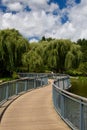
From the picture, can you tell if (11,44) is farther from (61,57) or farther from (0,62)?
(61,57)

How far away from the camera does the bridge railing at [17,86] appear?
663 inches

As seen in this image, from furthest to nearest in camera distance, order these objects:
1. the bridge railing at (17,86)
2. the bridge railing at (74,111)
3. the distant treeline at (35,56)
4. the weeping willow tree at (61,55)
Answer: the weeping willow tree at (61,55)
the distant treeline at (35,56)
the bridge railing at (17,86)
the bridge railing at (74,111)

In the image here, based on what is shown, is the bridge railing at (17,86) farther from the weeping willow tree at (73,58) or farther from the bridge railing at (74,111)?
the weeping willow tree at (73,58)

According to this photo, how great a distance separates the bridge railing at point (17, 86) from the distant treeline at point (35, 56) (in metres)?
12.6

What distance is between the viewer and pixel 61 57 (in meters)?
65.5

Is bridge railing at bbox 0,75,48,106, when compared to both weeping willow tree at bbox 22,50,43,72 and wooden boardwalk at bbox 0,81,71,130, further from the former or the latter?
weeping willow tree at bbox 22,50,43,72

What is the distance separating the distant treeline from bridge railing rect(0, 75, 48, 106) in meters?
12.6

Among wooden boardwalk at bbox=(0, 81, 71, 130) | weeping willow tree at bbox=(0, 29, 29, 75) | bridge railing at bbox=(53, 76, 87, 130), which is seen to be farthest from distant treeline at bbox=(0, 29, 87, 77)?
bridge railing at bbox=(53, 76, 87, 130)

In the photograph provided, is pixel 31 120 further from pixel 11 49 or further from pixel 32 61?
pixel 32 61

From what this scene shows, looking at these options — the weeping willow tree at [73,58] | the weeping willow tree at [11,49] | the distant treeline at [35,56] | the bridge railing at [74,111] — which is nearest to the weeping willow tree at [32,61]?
the distant treeline at [35,56]

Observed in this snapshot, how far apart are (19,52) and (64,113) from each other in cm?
3898

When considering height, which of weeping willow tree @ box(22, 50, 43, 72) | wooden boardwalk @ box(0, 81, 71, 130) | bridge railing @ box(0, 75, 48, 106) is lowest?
wooden boardwalk @ box(0, 81, 71, 130)

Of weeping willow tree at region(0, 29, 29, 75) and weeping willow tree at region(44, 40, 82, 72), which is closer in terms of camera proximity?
weeping willow tree at region(0, 29, 29, 75)

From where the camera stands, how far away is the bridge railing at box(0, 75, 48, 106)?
16.8 m
